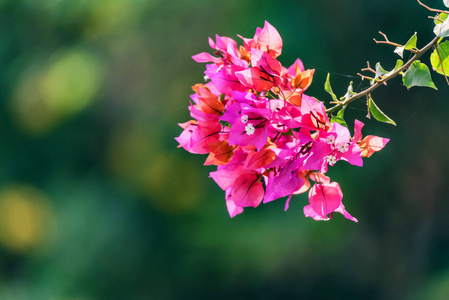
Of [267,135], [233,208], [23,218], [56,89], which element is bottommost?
[23,218]

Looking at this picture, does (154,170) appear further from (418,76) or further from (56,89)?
(418,76)

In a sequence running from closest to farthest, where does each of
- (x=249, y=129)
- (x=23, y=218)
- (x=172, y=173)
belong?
(x=249, y=129)
(x=172, y=173)
(x=23, y=218)

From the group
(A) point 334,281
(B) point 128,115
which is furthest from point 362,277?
(B) point 128,115

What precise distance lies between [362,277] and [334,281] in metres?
0.11

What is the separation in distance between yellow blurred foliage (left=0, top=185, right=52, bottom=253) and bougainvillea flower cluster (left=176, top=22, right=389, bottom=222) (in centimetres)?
180

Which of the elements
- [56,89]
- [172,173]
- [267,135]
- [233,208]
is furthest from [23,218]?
[267,135]

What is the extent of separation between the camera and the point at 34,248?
2.09 metres

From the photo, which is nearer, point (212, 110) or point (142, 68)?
point (212, 110)

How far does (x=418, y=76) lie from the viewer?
1.52ft

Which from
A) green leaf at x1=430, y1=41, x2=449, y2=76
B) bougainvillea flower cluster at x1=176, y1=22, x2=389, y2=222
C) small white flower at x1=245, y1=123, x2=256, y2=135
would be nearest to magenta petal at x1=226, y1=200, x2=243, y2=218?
bougainvillea flower cluster at x1=176, y1=22, x2=389, y2=222

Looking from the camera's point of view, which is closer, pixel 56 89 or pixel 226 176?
pixel 226 176

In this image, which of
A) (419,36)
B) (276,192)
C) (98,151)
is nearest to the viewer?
(276,192)

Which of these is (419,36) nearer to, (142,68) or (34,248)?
(142,68)

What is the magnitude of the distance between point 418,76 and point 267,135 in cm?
17
